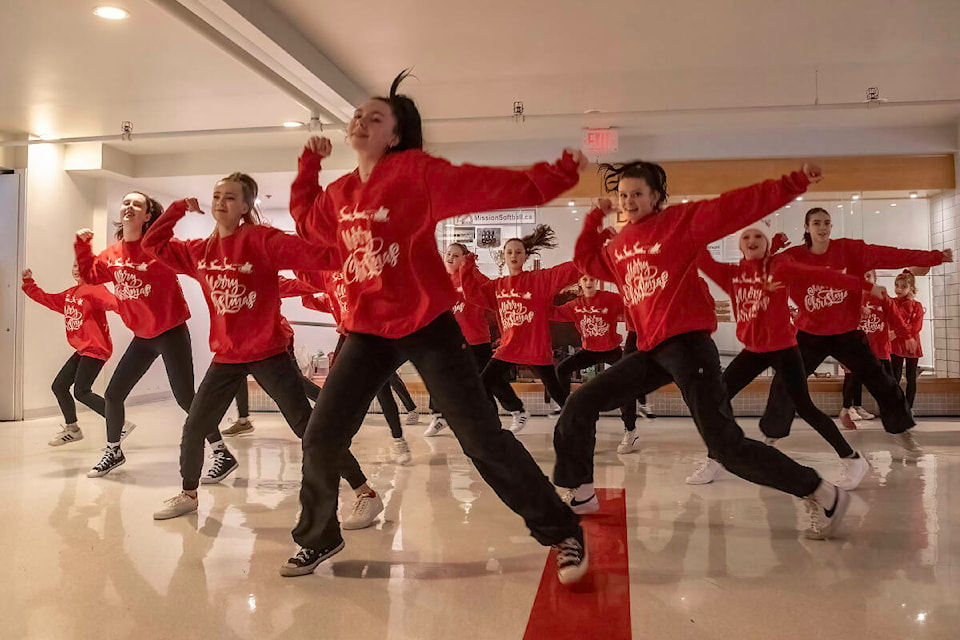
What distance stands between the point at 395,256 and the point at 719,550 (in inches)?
59.6

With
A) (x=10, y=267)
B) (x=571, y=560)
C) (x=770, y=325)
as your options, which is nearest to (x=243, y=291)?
(x=571, y=560)

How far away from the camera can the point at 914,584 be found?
2195mm

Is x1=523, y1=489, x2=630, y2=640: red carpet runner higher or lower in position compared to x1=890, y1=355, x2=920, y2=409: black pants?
lower

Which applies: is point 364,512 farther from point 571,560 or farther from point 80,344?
point 80,344

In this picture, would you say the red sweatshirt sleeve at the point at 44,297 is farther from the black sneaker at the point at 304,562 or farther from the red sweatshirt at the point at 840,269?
the red sweatshirt at the point at 840,269

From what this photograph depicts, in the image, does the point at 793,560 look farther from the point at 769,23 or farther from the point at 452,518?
the point at 769,23

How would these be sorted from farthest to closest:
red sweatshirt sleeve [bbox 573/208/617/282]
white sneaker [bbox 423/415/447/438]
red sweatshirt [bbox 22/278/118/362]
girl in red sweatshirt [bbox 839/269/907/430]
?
girl in red sweatshirt [bbox 839/269/907/430]
white sneaker [bbox 423/415/447/438]
red sweatshirt [bbox 22/278/118/362]
red sweatshirt sleeve [bbox 573/208/617/282]

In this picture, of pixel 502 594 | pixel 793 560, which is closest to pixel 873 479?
pixel 793 560

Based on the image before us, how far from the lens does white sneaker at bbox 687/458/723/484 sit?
12.0 feet

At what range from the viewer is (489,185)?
1958 millimetres

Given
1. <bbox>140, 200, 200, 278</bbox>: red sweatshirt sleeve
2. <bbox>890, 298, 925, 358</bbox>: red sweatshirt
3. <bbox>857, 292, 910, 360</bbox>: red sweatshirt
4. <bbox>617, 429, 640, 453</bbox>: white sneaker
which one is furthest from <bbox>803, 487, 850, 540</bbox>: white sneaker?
<bbox>890, 298, 925, 358</bbox>: red sweatshirt

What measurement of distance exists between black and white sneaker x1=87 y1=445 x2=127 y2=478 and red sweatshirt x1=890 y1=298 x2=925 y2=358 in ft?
19.3

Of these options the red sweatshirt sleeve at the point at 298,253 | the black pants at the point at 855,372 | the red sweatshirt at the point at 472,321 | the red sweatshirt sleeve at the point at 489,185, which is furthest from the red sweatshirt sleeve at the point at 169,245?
the black pants at the point at 855,372

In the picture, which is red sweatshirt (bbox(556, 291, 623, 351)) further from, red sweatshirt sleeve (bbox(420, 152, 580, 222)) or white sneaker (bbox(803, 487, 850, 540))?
red sweatshirt sleeve (bbox(420, 152, 580, 222))
